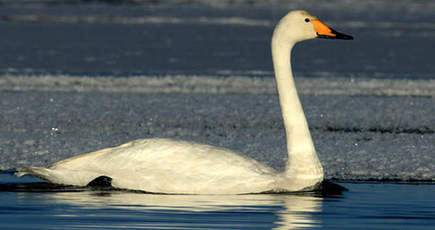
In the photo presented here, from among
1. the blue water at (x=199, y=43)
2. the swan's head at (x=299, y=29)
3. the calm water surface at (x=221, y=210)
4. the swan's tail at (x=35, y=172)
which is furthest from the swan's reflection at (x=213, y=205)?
the blue water at (x=199, y=43)

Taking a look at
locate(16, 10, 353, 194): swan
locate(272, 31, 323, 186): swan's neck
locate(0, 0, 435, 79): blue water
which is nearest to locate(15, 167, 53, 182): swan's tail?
locate(16, 10, 353, 194): swan

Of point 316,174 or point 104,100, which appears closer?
point 316,174

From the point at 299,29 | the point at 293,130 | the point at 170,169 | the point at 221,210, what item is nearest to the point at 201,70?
the point at 299,29

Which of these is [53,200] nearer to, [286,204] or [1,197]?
[1,197]

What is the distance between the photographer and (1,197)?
5.70 meters

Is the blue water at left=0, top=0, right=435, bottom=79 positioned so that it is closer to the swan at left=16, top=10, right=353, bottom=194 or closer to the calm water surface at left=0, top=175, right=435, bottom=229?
the swan at left=16, top=10, right=353, bottom=194

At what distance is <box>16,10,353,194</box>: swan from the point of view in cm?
588

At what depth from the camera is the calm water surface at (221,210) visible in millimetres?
4805

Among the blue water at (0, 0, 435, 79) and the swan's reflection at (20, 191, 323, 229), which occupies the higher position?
the blue water at (0, 0, 435, 79)

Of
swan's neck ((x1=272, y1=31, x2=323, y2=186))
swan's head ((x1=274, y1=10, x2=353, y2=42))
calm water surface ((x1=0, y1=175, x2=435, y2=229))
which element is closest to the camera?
calm water surface ((x1=0, y1=175, x2=435, y2=229))

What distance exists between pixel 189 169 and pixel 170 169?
0.12 meters

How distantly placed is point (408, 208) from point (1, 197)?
7.48 ft

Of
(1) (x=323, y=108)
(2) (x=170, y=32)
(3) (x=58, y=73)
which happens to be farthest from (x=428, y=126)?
(2) (x=170, y=32)

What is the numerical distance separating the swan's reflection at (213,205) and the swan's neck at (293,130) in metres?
0.19
